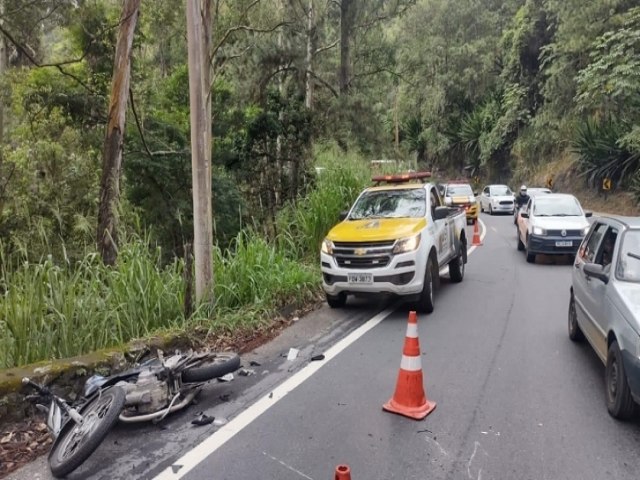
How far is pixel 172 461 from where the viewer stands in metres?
3.89

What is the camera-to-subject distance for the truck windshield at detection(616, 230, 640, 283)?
4.87 metres

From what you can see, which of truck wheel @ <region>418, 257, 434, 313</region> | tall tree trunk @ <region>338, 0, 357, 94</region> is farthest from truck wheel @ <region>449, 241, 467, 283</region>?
tall tree trunk @ <region>338, 0, 357, 94</region>

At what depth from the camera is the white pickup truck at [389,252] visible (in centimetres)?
775

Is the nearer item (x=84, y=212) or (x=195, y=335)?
(x=195, y=335)

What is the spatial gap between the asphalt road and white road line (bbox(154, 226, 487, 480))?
0.01 meters

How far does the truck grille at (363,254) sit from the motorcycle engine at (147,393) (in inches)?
153

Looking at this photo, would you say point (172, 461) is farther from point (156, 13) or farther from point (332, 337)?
point (156, 13)

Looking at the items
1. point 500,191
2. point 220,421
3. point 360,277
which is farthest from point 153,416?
point 500,191

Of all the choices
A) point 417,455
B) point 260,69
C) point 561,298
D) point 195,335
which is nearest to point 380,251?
point 195,335

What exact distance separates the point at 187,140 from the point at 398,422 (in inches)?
506

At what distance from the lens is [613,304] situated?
4.63m

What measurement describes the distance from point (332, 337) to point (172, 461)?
10.9 ft

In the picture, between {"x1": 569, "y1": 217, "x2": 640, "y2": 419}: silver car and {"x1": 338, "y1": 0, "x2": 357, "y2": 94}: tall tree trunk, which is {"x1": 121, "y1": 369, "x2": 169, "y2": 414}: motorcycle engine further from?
{"x1": 338, "y1": 0, "x2": 357, "y2": 94}: tall tree trunk

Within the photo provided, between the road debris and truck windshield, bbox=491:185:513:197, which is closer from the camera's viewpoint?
the road debris
